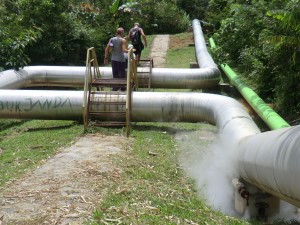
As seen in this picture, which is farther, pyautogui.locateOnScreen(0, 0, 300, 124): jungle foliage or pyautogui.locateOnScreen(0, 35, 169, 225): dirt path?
pyautogui.locateOnScreen(0, 0, 300, 124): jungle foliage

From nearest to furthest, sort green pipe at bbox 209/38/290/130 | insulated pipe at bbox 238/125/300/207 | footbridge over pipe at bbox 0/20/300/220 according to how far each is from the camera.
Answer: insulated pipe at bbox 238/125/300/207
footbridge over pipe at bbox 0/20/300/220
green pipe at bbox 209/38/290/130

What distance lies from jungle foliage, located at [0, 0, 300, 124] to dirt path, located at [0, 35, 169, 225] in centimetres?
224

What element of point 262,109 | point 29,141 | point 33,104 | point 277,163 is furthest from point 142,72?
point 277,163

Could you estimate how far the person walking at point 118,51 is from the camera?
37.8ft

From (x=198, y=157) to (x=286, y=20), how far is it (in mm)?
3080

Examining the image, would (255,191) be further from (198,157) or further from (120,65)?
(120,65)

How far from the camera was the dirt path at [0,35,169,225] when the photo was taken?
15.8 feet

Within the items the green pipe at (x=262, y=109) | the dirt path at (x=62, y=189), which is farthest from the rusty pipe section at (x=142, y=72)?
the dirt path at (x=62, y=189)

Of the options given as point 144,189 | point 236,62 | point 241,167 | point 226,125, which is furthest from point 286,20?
point 236,62

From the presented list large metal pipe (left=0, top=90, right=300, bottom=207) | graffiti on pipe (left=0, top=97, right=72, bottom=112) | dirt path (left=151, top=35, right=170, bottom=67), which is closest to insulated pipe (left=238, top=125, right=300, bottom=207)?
large metal pipe (left=0, top=90, right=300, bottom=207)

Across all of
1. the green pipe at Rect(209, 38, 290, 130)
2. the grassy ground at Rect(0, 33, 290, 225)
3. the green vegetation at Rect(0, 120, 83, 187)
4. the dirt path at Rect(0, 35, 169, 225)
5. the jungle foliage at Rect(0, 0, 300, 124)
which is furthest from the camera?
the jungle foliage at Rect(0, 0, 300, 124)

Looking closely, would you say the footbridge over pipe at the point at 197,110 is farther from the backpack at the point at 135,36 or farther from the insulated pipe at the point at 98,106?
the backpack at the point at 135,36

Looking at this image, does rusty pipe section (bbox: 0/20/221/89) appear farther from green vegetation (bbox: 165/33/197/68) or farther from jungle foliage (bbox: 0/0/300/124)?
green vegetation (bbox: 165/33/197/68)

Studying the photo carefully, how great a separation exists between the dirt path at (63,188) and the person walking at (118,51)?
152 inches
